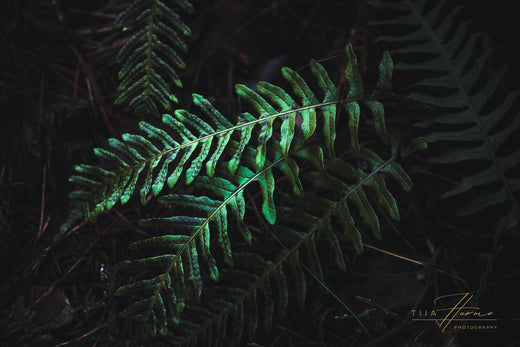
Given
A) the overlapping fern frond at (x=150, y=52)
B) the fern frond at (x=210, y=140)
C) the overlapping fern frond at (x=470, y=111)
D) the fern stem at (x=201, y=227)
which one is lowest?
the overlapping fern frond at (x=470, y=111)

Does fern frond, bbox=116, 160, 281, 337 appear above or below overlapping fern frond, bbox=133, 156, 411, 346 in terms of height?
above

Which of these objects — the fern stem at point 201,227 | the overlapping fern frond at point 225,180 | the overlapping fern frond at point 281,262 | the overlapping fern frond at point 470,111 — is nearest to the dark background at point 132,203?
the overlapping fern frond at point 470,111

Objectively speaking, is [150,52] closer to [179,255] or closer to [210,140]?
[210,140]

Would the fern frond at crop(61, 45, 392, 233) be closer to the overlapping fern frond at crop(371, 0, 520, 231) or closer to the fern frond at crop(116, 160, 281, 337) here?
the fern frond at crop(116, 160, 281, 337)

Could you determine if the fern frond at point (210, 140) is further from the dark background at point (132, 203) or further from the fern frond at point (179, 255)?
the dark background at point (132, 203)

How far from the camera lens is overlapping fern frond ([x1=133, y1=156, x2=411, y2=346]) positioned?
1701mm

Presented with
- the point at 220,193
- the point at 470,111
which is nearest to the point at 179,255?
the point at 220,193

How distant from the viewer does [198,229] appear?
5.52 ft

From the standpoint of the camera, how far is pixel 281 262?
176 centimetres

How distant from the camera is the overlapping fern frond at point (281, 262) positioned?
1701mm

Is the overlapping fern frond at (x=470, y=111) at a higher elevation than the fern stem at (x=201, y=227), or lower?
lower

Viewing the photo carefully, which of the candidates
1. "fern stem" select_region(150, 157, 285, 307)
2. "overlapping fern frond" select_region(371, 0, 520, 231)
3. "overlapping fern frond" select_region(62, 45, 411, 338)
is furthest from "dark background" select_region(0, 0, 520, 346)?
"fern stem" select_region(150, 157, 285, 307)

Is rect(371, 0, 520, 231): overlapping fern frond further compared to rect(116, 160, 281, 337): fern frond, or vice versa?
rect(371, 0, 520, 231): overlapping fern frond

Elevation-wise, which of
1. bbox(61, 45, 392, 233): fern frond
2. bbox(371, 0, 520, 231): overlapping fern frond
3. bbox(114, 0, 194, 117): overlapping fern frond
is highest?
bbox(114, 0, 194, 117): overlapping fern frond
